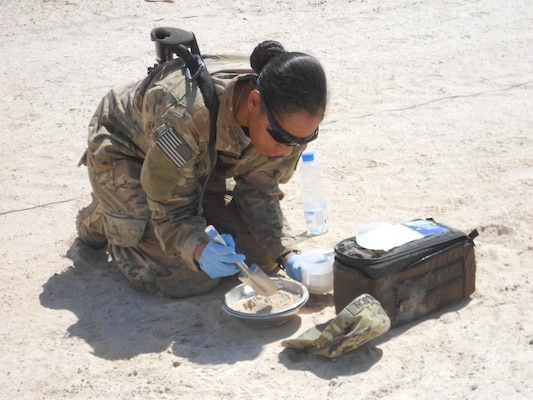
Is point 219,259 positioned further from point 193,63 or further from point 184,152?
point 193,63

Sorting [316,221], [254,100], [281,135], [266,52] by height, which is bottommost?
[316,221]

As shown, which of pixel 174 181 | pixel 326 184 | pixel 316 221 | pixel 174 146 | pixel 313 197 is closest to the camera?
pixel 174 146

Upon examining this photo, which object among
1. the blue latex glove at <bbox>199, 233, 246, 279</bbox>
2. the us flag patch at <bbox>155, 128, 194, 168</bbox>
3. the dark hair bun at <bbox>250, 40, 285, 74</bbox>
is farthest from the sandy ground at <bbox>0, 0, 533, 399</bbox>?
the dark hair bun at <bbox>250, 40, 285, 74</bbox>

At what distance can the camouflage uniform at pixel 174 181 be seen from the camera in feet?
12.4

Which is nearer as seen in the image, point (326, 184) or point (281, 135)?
point (281, 135)

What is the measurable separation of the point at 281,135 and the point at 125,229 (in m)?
1.11

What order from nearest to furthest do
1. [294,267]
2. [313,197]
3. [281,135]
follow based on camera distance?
[281,135], [294,267], [313,197]

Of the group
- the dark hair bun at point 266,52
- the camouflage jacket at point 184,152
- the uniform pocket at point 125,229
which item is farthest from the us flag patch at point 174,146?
the uniform pocket at point 125,229

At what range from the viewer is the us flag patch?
3.73 meters

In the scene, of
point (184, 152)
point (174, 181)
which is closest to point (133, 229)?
point (174, 181)

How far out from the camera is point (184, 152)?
376cm

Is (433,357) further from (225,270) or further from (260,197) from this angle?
(260,197)

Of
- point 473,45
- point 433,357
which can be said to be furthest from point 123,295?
point 473,45

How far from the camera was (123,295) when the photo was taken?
14.2ft
